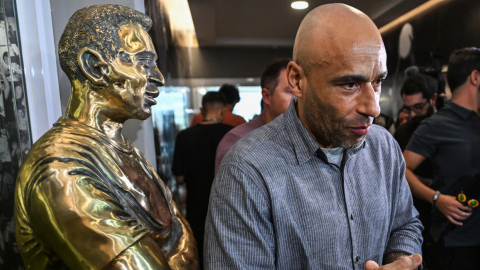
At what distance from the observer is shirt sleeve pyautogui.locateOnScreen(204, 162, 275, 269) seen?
733 millimetres

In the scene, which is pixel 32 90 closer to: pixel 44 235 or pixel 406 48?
pixel 44 235

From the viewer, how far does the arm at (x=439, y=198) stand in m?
1.46

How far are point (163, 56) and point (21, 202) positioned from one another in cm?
158

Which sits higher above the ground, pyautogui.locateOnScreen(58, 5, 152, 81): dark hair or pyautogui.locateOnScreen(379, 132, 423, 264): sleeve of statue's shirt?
pyautogui.locateOnScreen(58, 5, 152, 81): dark hair

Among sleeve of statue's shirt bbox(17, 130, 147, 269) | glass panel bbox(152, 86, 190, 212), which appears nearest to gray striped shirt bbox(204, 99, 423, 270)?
sleeve of statue's shirt bbox(17, 130, 147, 269)

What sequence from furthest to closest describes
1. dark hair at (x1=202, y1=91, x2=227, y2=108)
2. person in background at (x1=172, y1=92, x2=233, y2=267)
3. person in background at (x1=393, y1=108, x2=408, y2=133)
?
person in background at (x1=393, y1=108, x2=408, y2=133) → dark hair at (x1=202, y1=91, x2=227, y2=108) → person in background at (x1=172, y1=92, x2=233, y2=267)

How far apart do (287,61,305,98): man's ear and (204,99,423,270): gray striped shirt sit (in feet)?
0.25

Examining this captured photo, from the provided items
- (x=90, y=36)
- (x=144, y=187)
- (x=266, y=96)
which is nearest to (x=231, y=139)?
(x=266, y=96)

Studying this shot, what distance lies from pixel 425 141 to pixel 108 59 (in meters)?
1.57

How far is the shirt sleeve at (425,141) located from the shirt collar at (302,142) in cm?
95

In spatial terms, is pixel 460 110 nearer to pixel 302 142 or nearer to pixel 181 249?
pixel 302 142

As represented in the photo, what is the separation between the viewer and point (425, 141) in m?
1.60

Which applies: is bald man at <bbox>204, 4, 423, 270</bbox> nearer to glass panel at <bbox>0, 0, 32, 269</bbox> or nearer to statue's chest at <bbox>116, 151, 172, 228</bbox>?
statue's chest at <bbox>116, 151, 172, 228</bbox>

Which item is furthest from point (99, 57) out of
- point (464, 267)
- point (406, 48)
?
point (406, 48)
